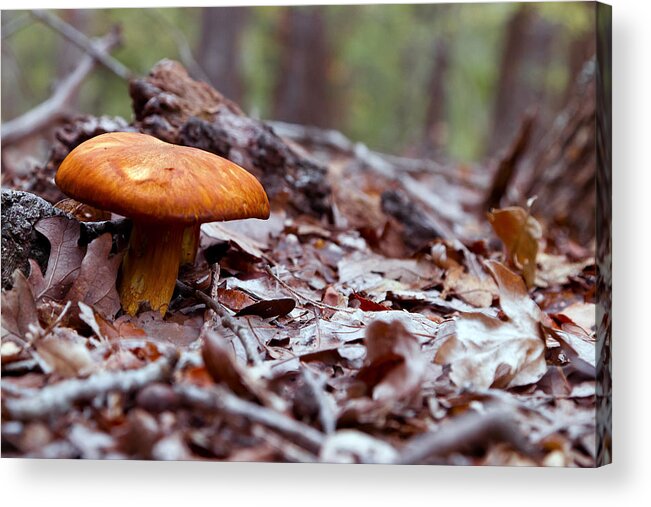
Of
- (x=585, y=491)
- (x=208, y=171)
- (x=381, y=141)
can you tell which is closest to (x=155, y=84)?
(x=208, y=171)

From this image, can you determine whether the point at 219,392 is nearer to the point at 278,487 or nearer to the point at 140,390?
the point at 140,390

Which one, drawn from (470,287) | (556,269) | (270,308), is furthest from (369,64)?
(270,308)

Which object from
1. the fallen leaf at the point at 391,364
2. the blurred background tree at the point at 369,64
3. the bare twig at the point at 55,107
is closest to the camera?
the fallen leaf at the point at 391,364

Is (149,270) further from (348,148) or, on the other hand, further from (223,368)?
(348,148)

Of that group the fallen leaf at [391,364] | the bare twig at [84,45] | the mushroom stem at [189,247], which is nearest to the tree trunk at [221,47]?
the bare twig at [84,45]

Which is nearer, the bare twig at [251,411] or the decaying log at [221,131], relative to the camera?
the bare twig at [251,411]

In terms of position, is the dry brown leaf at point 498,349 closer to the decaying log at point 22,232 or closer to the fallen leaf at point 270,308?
the fallen leaf at point 270,308
